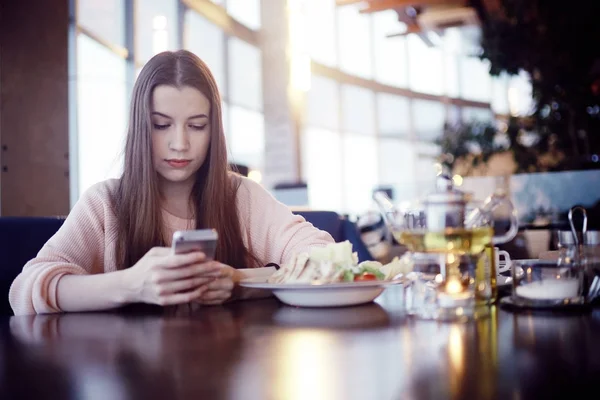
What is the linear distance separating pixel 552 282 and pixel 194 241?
0.56 m

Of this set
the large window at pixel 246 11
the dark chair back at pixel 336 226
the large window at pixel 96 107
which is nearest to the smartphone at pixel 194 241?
the dark chair back at pixel 336 226

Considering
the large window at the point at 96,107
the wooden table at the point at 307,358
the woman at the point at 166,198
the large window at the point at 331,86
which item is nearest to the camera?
the wooden table at the point at 307,358

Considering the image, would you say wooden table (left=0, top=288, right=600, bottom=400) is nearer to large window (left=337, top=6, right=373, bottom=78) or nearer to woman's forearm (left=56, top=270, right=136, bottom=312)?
woman's forearm (left=56, top=270, right=136, bottom=312)

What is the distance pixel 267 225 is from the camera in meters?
1.81

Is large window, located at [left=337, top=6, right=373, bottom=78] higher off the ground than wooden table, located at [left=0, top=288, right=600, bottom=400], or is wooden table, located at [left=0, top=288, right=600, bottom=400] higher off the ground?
large window, located at [left=337, top=6, right=373, bottom=78]

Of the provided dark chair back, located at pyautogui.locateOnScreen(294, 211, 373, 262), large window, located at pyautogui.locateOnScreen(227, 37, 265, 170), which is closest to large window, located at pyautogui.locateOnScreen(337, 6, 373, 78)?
large window, located at pyautogui.locateOnScreen(227, 37, 265, 170)

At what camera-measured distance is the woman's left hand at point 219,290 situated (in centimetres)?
116

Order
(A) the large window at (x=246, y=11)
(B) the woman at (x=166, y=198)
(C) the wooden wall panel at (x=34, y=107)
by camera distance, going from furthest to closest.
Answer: (A) the large window at (x=246, y=11)
(C) the wooden wall panel at (x=34, y=107)
(B) the woman at (x=166, y=198)

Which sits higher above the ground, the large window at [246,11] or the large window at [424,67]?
the large window at [246,11]

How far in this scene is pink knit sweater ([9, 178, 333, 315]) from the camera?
1.24 meters

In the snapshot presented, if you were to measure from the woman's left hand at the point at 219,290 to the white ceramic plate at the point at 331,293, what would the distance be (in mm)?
104

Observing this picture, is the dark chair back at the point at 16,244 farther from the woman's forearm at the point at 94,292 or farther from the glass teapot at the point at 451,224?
the glass teapot at the point at 451,224

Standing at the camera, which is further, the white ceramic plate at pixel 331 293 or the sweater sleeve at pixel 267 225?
the sweater sleeve at pixel 267 225

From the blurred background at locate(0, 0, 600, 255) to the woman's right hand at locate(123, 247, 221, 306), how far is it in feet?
2.29
